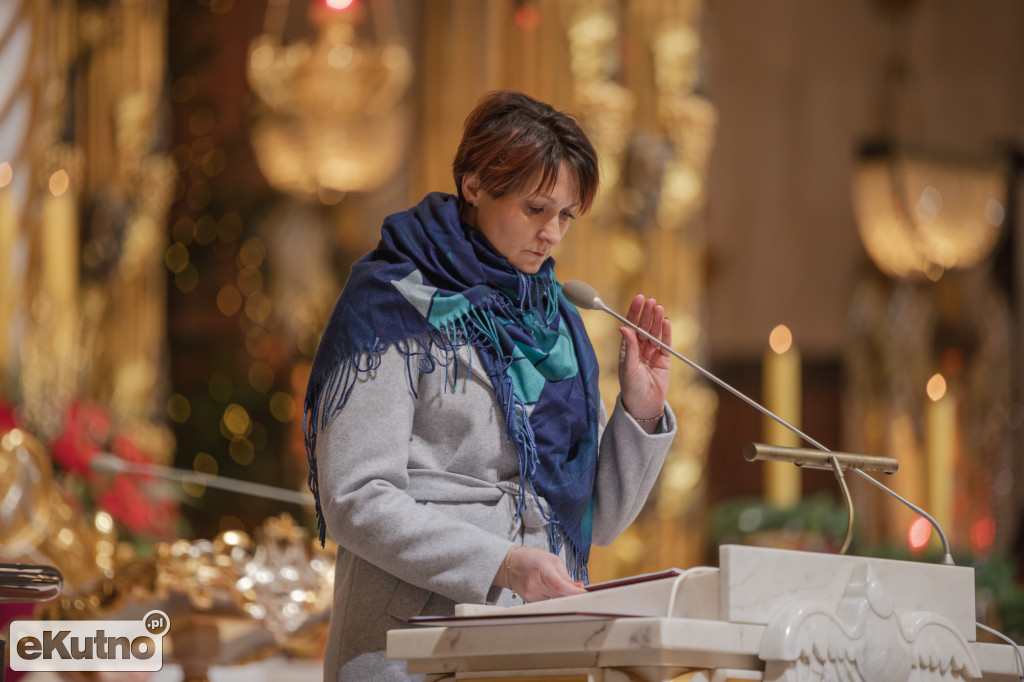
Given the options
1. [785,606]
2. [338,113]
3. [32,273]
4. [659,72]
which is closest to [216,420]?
[32,273]

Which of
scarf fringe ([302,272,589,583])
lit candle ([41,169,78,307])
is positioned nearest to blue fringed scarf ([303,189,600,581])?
scarf fringe ([302,272,589,583])

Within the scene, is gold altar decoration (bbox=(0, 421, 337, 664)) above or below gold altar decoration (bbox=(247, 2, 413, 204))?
below

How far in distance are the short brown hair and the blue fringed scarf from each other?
0.07 m

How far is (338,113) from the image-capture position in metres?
4.27

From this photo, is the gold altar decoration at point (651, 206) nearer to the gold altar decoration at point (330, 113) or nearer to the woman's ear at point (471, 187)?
the gold altar decoration at point (330, 113)

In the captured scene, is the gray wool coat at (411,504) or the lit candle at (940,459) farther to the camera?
the lit candle at (940,459)

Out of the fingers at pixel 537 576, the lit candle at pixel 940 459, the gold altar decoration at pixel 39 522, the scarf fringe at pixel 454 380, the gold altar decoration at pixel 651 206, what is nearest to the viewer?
the fingers at pixel 537 576

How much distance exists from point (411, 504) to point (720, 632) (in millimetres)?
388

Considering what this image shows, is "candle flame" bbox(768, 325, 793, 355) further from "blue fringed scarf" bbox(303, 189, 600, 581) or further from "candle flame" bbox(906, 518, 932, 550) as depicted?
"blue fringed scarf" bbox(303, 189, 600, 581)

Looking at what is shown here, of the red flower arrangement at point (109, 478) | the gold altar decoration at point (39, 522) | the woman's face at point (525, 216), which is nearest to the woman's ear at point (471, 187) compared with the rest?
the woman's face at point (525, 216)

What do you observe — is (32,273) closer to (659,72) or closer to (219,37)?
(219,37)

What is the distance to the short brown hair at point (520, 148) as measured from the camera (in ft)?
5.17

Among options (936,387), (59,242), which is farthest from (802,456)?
(936,387)

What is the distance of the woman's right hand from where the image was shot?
1.37 meters
